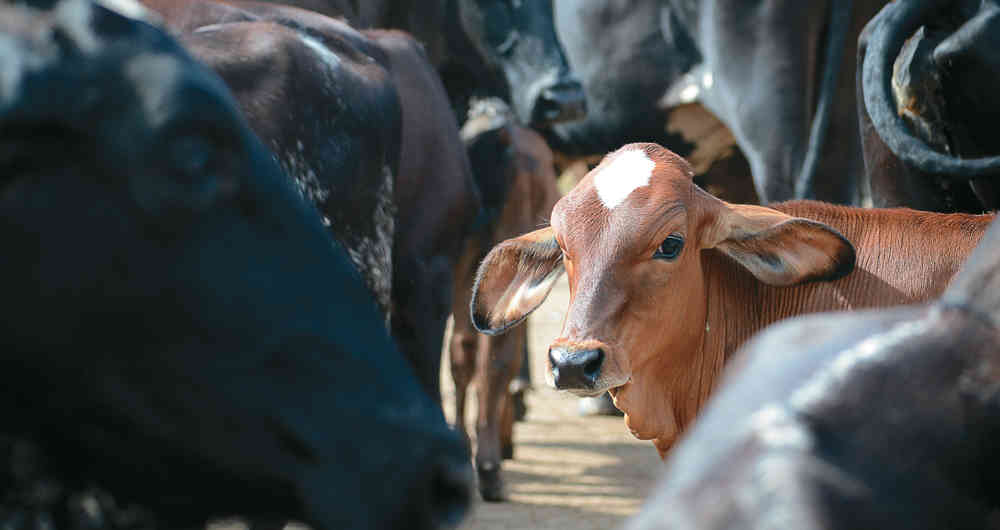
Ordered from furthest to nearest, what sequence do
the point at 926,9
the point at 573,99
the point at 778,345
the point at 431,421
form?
the point at 573,99 < the point at 926,9 < the point at 431,421 < the point at 778,345

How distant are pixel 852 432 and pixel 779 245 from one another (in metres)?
2.30

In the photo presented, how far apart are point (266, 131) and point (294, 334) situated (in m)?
1.81

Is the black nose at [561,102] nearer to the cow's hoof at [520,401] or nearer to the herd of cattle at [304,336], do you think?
the cow's hoof at [520,401]

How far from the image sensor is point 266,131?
132 inches

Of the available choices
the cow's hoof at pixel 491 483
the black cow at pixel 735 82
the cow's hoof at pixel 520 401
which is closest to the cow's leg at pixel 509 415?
Result: the cow's hoof at pixel 491 483

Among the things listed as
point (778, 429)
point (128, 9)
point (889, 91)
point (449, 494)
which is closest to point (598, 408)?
point (889, 91)

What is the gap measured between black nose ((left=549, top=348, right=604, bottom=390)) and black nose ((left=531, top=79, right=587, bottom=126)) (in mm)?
3995

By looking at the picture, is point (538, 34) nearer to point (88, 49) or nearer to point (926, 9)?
point (926, 9)

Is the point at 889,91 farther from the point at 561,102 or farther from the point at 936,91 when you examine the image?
the point at 561,102

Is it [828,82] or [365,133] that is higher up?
→ [365,133]

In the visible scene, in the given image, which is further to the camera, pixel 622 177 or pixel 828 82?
pixel 828 82

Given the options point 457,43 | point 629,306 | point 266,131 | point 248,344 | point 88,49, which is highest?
point 88,49

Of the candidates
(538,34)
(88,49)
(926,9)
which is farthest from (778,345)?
(538,34)

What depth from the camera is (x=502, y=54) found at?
24.9 ft
